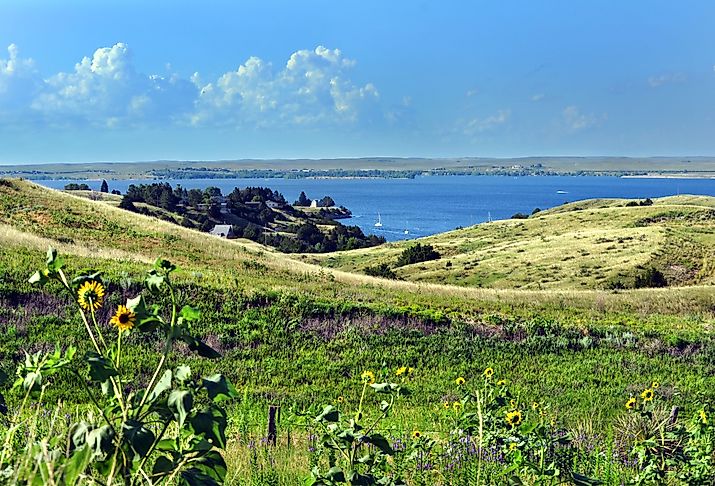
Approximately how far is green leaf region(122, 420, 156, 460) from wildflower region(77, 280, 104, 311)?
21.0 inches

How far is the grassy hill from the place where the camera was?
166ft

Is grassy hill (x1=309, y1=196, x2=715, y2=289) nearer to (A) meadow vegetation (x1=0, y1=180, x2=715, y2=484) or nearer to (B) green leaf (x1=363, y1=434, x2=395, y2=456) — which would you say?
(A) meadow vegetation (x1=0, y1=180, x2=715, y2=484)

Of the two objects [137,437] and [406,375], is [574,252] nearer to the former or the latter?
[406,375]

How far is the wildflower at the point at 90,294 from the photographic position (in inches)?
114

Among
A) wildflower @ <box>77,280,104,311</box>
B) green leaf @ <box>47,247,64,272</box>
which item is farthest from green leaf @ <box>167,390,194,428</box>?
green leaf @ <box>47,247,64,272</box>

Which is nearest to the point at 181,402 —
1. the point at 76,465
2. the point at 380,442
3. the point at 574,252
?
the point at 76,465

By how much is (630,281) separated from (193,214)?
67497 millimetres

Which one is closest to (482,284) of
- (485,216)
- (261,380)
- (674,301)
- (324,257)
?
(674,301)

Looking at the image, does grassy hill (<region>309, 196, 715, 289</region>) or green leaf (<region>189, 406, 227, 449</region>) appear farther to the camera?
grassy hill (<region>309, 196, 715, 289</region>)

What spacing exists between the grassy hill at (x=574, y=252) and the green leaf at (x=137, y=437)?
4704cm

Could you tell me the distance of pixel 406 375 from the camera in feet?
35.9

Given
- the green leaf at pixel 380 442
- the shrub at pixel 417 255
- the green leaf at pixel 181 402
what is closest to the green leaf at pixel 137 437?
the green leaf at pixel 181 402

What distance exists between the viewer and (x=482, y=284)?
51.4 meters

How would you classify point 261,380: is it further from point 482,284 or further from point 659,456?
point 482,284
